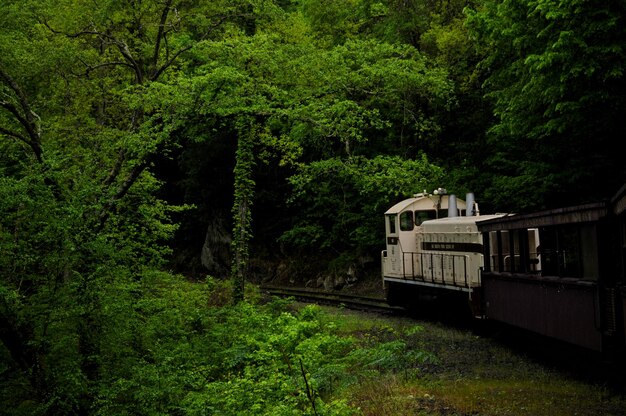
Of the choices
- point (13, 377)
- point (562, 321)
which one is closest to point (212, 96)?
point (13, 377)

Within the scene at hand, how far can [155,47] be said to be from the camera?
18.3 m

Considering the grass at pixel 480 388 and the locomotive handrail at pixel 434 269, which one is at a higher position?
the locomotive handrail at pixel 434 269

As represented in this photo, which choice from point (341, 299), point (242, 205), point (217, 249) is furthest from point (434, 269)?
point (217, 249)

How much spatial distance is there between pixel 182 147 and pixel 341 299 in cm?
1091

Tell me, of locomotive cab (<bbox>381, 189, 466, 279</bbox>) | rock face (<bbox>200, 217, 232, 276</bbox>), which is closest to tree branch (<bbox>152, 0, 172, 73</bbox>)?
locomotive cab (<bbox>381, 189, 466, 279</bbox>)

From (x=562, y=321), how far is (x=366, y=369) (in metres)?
3.78

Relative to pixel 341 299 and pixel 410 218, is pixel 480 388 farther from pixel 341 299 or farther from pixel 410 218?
pixel 341 299

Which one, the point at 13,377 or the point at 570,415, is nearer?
the point at 570,415

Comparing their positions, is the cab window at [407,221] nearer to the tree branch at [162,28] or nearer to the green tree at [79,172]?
the green tree at [79,172]

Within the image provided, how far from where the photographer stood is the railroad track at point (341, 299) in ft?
73.2

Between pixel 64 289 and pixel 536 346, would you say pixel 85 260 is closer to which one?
pixel 64 289

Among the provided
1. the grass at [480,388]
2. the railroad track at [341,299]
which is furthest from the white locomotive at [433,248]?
the grass at [480,388]

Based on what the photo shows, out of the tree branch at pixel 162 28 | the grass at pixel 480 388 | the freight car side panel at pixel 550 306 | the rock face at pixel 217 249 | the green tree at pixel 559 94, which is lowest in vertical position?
the grass at pixel 480 388

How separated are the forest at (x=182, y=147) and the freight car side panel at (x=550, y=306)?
4.00 m
